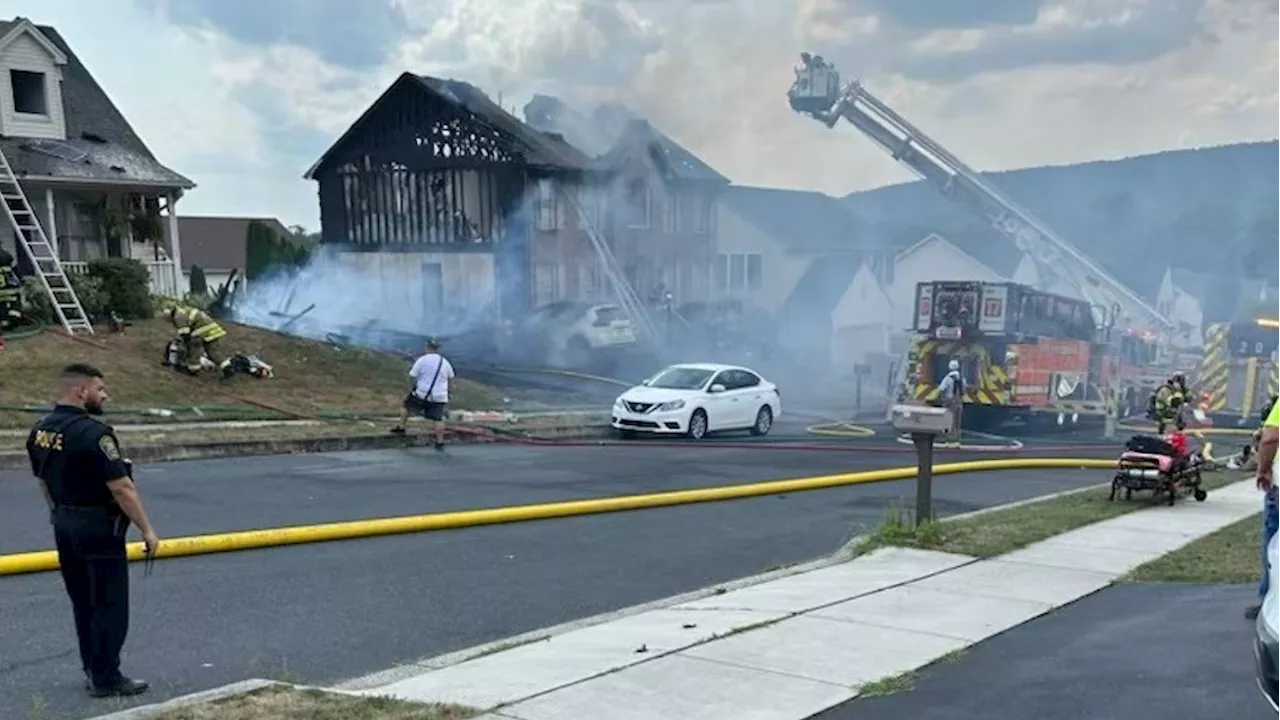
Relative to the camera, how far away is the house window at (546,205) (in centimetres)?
3366

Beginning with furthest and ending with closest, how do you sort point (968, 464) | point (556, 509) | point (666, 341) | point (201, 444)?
1. point (666, 341)
2. point (968, 464)
3. point (201, 444)
4. point (556, 509)

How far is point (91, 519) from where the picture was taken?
17.4 feet

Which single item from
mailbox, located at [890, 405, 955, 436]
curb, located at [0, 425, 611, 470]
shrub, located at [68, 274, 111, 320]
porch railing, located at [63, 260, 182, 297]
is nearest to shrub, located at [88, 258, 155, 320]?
shrub, located at [68, 274, 111, 320]

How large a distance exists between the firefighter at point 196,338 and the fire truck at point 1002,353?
13.8 meters

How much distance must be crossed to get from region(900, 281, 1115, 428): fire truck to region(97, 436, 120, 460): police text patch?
20.0 meters

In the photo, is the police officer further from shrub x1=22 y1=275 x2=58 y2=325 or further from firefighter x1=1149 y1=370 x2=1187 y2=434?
shrub x1=22 y1=275 x2=58 y2=325

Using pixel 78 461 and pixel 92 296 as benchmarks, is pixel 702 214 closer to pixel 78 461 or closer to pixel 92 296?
pixel 92 296

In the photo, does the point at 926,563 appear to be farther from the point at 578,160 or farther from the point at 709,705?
the point at 578,160

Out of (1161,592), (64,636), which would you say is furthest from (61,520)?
(1161,592)

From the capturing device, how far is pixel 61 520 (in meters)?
5.33

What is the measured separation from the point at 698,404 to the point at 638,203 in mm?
16880

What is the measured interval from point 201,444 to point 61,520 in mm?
9380

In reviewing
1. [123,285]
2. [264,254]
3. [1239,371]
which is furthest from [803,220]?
[123,285]

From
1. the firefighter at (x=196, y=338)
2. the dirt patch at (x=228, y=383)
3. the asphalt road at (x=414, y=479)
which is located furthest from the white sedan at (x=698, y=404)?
the firefighter at (x=196, y=338)
